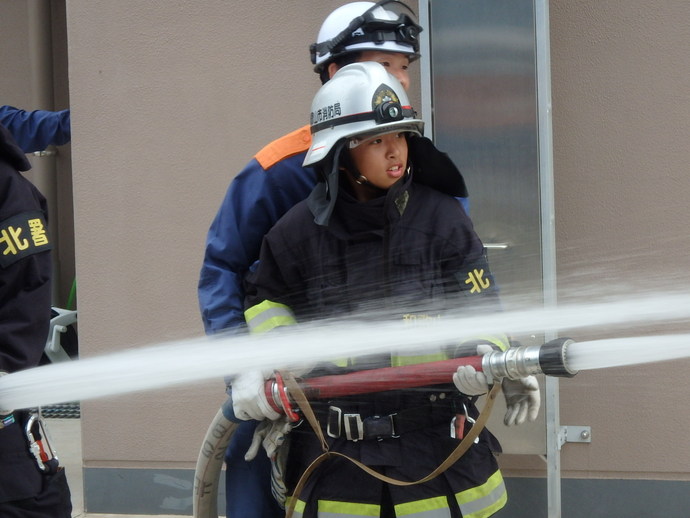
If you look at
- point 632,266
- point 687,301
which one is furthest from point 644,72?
point 687,301

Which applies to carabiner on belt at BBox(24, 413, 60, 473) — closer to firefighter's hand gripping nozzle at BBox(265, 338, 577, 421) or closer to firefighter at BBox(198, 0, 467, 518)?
firefighter at BBox(198, 0, 467, 518)

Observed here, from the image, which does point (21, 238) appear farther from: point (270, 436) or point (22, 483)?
point (270, 436)

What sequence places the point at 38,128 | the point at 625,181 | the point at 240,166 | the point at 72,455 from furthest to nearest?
the point at 72,455
the point at 38,128
the point at 240,166
the point at 625,181

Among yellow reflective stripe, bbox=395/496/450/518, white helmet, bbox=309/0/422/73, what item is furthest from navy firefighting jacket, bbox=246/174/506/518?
white helmet, bbox=309/0/422/73

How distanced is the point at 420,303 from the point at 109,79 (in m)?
2.79

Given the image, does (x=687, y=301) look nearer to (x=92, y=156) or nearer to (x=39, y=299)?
(x=39, y=299)

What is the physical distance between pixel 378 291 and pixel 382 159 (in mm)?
344

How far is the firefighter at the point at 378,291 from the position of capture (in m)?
2.47

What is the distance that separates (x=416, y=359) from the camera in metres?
2.47

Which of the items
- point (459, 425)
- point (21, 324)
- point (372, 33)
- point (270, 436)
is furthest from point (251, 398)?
point (372, 33)

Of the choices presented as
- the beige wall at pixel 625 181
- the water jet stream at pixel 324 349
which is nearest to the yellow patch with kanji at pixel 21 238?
the water jet stream at pixel 324 349

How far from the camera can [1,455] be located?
298 cm

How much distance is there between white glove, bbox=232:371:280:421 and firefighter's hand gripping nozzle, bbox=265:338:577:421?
2 cm

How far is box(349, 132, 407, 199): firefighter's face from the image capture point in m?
2.54
